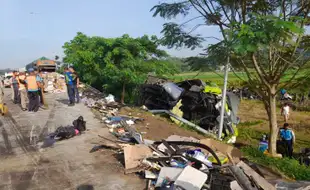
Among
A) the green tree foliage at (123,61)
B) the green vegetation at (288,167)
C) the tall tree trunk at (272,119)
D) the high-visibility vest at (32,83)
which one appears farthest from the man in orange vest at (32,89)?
the tall tree trunk at (272,119)

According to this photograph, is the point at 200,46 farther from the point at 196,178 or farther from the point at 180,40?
the point at 196,178

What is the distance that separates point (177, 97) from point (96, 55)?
23.8ft

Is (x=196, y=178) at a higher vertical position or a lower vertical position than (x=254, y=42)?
lower

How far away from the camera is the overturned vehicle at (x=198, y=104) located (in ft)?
39.9

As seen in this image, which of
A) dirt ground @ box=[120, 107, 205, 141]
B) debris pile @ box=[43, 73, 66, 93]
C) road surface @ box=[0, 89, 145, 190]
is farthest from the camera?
debris pile @ box=[43, 73, 66, 93]

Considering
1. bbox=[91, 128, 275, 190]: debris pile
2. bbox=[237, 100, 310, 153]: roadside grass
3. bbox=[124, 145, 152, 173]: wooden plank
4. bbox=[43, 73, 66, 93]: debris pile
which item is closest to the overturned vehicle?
bbox=[237, 100, 310, 153]: roadside grass

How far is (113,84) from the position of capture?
1794 cm

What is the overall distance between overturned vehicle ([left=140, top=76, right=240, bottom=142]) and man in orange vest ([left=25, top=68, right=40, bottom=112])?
16.4 ft

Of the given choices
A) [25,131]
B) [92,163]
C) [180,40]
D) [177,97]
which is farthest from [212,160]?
[177,97]

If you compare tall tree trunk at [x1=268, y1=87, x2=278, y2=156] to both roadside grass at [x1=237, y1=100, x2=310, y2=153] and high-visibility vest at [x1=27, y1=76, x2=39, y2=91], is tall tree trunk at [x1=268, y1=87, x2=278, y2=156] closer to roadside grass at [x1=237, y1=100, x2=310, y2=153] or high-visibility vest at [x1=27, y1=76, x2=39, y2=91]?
roadside grass at [x1=237, y1=100, x2=310, y2=153]

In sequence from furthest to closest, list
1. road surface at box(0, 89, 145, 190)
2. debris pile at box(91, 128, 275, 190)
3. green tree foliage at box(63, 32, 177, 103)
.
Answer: green tree foliage at box(63, 32, 177, 103) → road surface at box(0, 89, 145, 190) → debris pile at box(91, 128, 275, 190)

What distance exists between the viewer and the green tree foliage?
15.1 metres

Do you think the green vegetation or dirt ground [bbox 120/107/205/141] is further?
dirt ground [bbox 120/107/205/141]

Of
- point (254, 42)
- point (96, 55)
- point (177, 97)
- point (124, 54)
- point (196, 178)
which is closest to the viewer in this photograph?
point (196, 178)
